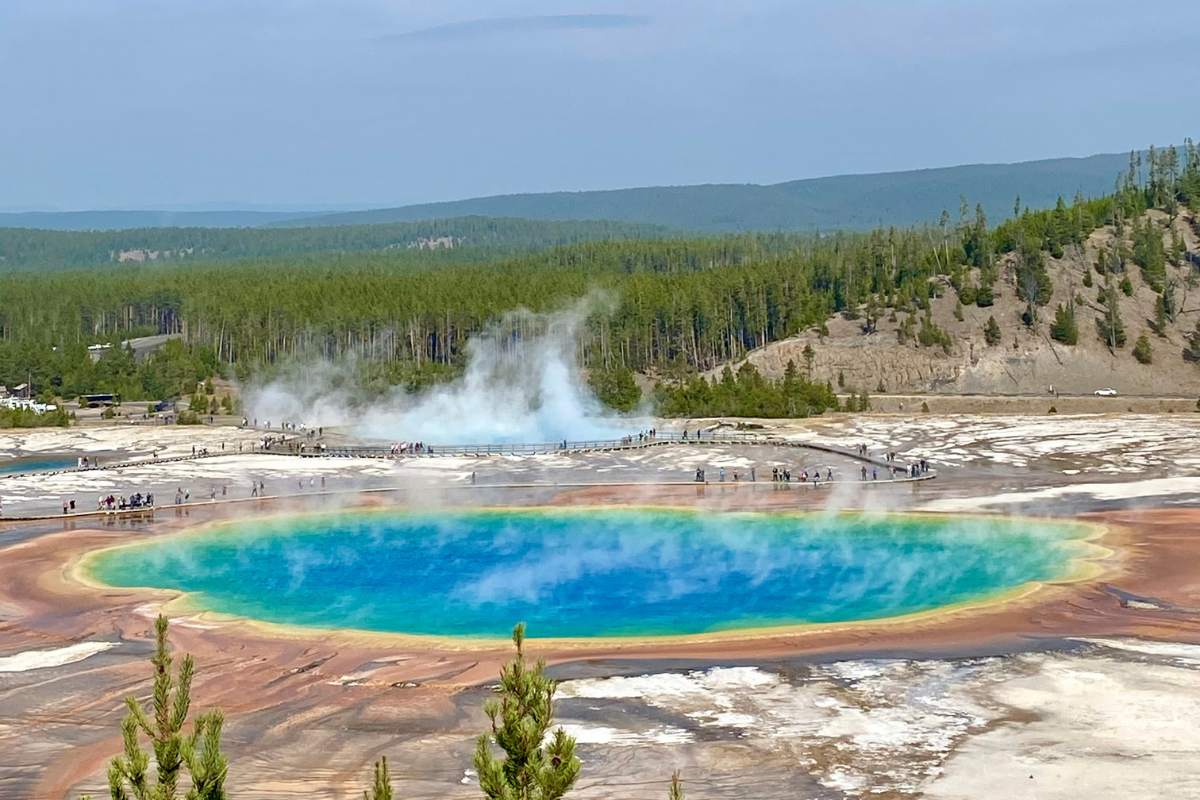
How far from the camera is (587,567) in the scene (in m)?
39.3

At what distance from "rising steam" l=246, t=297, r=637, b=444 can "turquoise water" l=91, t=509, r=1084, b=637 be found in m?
21.9

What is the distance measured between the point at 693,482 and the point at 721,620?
21013 mm

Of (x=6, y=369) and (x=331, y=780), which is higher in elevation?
(x=6, y=369)

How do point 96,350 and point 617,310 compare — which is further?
point 96,350

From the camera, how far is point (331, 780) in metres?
21.9

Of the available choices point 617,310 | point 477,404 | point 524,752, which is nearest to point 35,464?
point 477,404

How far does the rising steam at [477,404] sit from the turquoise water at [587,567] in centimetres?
2192

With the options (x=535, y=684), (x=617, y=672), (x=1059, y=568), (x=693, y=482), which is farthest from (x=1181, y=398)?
(x=535, y=684)

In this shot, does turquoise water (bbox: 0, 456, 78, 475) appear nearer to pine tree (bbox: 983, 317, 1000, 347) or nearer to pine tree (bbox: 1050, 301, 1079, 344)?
pine tree (bbox: 983, 317, 1000, 347)

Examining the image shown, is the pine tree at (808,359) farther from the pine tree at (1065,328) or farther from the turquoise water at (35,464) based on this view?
the turquoise water at (35,464)

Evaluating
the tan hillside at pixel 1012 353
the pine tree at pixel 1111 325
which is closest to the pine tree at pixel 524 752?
the tan hillside at pixel 1012 353

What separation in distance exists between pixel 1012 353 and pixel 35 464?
58194 mm

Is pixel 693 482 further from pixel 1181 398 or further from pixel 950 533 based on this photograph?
pixel 1181 398

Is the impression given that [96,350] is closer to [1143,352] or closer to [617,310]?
[617,310]
